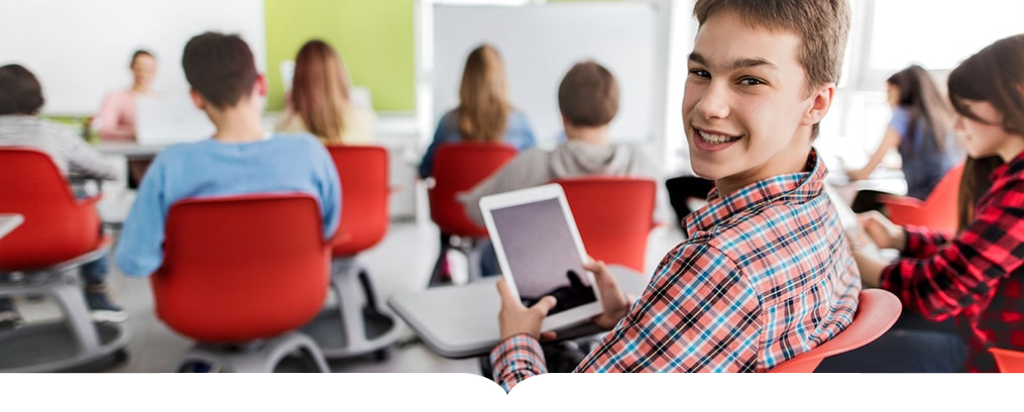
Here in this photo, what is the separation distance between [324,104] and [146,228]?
0.37m

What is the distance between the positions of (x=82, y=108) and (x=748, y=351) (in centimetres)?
110

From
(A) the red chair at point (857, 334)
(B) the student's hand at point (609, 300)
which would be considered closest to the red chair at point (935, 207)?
(A) the red chair at point (857, 334)

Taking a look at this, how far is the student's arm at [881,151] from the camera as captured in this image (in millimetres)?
1256

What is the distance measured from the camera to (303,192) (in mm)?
1312

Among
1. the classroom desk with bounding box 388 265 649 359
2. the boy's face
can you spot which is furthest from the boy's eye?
the classroom desk with bounding box 388 265 649 359

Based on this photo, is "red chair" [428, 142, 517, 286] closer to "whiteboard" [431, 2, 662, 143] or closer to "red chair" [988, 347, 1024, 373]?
"whiteboard" [431, 2, 662, 143]

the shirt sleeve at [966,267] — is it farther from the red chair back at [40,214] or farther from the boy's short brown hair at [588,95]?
the red chair back at [40,214]

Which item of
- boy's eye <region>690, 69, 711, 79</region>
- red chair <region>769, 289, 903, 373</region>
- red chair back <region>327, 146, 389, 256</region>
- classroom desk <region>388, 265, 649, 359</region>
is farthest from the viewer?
red chair back <region>327, 146, 389, 256</region>

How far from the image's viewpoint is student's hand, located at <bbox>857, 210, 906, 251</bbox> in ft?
4.10

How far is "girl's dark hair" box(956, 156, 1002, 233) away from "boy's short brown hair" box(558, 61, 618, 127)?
62 cm

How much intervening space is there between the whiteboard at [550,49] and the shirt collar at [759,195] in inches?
17.1

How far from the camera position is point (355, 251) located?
4.51ft

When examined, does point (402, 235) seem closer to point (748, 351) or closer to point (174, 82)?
point (174, 82)

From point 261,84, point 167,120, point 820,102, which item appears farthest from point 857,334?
point 167,120
